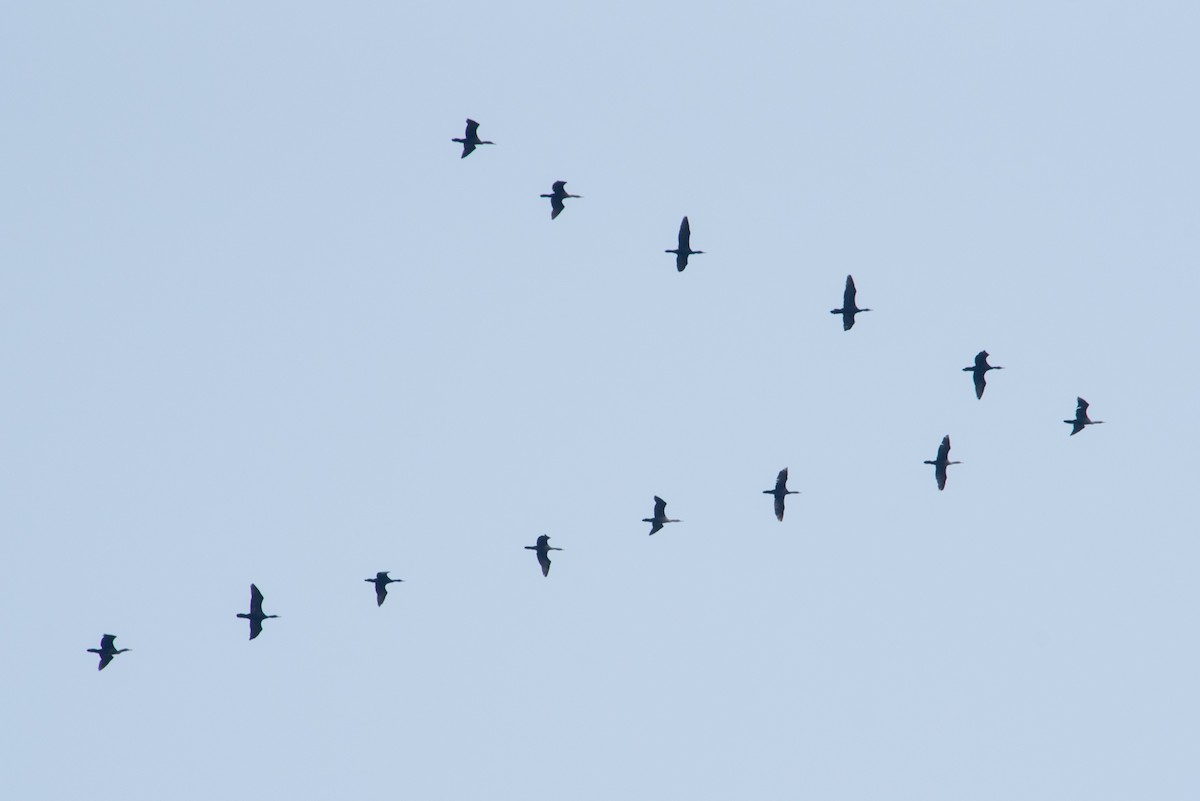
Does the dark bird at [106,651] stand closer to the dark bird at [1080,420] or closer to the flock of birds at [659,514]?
the flock of birds at [659,514]

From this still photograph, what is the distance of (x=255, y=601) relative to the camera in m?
122

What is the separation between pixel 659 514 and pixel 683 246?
12856 mm

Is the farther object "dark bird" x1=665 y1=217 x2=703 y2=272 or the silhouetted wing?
the silhouetted wing

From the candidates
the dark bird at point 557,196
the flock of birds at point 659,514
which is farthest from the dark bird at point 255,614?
the dark bird at point 557,196

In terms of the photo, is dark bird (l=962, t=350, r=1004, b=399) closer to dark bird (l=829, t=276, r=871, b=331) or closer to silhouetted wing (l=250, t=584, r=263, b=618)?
dark bird (l=829, t=276, r=871, b=331)

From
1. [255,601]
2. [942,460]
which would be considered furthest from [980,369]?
[255,601]

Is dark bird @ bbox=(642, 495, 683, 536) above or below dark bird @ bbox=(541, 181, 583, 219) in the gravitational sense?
below

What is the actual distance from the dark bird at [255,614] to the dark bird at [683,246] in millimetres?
24074

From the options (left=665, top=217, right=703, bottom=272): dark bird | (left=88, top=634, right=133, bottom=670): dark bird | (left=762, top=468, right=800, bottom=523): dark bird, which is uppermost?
(left=665, top=217, right=703, bottom=272): dark bird

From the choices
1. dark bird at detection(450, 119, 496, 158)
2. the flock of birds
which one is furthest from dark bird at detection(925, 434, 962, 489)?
dark bird at detection(450, 119, 496, 158)

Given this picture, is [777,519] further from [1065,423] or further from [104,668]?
[104,668]

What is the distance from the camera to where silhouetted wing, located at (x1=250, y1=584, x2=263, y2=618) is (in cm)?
12181

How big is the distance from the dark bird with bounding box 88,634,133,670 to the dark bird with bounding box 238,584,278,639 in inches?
262

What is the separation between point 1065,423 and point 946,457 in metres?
6.12
